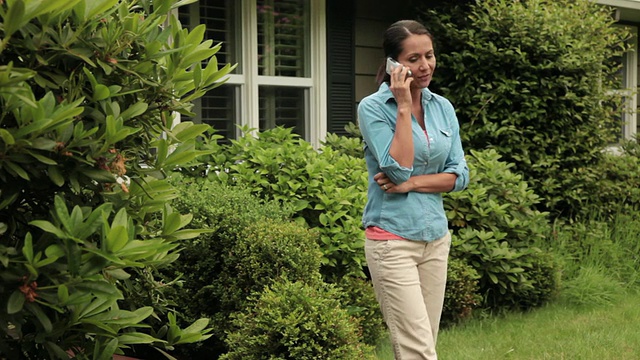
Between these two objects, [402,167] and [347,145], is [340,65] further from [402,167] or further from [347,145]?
[402,167]

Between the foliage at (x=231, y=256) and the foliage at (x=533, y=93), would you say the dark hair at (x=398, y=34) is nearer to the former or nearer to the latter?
the foliage at (x=231, y=256)

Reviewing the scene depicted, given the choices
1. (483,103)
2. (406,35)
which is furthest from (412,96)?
(483,103)

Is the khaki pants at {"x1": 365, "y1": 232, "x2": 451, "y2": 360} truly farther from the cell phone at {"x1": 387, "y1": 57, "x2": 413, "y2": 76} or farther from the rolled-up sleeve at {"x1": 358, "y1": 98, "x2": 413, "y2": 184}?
the cell phone at {"x1": 387, "y1": 57, "x2": 413, "y2": 76}

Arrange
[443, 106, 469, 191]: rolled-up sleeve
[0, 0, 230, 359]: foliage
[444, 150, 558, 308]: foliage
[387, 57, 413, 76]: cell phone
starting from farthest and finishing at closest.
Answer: [444, 150, 558, 308]: foliage
[443, 106, 469, 191]: rolled-up sleeve
[387, 57, 413, 76]: cell phone
[0, 0, 230, 359]: foliage

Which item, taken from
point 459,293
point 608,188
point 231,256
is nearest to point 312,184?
point 231,256

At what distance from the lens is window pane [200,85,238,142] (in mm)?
7836

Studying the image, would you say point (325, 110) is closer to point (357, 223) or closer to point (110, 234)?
point (357, 223)

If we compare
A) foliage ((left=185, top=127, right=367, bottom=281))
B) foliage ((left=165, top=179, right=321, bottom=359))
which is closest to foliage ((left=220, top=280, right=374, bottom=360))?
foliage ((left=165, top=179, right=321, bottom=359))

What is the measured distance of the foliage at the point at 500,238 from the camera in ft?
22.5

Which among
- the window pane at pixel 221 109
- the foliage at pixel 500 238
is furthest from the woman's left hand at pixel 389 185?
the window pane at pixel 221 109

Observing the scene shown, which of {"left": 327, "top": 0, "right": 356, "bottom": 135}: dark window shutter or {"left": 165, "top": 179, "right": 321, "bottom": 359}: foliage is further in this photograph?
{"left": 327, "top": 0, "right": 356, "bottom": 135}: dark window shutter

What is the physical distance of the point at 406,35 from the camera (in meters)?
3.96

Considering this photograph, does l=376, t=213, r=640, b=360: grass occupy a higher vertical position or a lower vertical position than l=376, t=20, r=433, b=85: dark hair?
lower

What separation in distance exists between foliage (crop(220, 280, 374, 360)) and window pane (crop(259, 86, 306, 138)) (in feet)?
11.6
